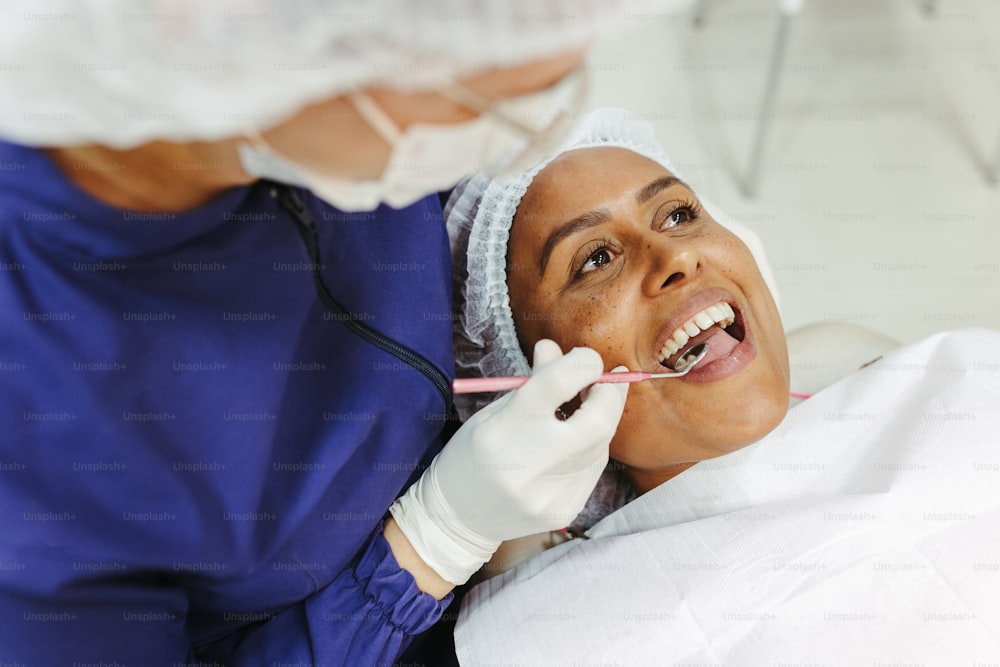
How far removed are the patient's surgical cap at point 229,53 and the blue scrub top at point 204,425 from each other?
0.14 m

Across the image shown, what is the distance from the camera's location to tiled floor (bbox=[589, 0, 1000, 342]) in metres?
2.37

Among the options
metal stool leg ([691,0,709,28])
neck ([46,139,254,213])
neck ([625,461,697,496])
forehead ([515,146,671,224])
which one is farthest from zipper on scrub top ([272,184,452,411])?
metal stool leg ([691,0,709,28])

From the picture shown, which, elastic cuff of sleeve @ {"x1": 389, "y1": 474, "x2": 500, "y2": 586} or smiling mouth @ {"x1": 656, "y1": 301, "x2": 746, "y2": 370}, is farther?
smiling mouth @ {"x1": 656, "y1": 301, "x2": 746, "y2": 370}

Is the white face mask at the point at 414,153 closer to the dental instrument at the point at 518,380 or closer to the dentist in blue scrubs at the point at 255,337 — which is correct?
the dentist in blue scrubs at the point at 255,337

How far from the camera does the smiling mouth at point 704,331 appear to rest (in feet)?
4.15

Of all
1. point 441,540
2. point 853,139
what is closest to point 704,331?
point 441,540

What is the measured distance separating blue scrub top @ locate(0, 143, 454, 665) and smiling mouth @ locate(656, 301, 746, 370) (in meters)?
0.36

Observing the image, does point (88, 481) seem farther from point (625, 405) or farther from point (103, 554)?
point (625, 405)

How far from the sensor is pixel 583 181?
1.33 metres

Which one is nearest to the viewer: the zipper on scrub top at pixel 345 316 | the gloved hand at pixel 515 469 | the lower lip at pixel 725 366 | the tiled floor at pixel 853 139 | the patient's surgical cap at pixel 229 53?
the patient's surgical cap at pixel 229 53

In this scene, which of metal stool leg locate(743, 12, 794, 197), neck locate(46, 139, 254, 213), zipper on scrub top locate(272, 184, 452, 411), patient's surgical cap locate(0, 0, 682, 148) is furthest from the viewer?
metal stool leg locate(743, 12, 794, 197)

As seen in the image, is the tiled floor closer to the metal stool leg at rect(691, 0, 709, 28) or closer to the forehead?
the metal stool leg at rect(691, 0, 709, 28)

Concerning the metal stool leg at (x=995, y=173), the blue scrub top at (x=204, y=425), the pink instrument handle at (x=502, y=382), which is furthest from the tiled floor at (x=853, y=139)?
the blue scrub top at (x=204, y=425)

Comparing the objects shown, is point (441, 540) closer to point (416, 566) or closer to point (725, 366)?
point (416, 566)
